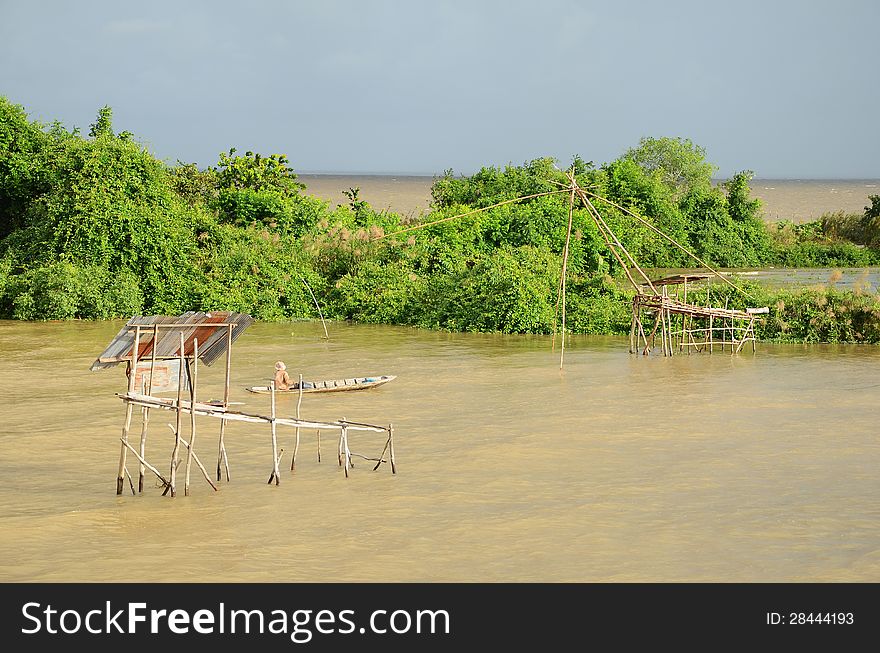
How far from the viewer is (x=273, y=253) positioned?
872 inches

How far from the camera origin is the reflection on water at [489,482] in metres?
7.59

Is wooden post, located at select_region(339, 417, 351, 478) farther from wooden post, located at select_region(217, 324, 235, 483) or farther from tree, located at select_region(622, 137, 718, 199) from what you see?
tree, located at select_region(622, 137, 718, 199)

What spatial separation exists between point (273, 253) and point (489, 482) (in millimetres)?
13282

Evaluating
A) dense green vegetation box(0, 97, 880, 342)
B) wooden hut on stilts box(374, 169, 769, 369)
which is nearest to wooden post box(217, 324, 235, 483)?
wooden hut on stilts box(374, 169, 769, 369)

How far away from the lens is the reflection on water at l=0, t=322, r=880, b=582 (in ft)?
24.9

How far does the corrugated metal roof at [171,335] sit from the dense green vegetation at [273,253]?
31.9 feet

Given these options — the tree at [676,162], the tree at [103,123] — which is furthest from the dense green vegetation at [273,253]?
the tree at [676,162]

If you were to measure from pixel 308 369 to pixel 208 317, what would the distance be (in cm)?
722

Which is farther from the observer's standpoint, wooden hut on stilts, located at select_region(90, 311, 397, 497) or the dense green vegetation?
the dense green vegetation

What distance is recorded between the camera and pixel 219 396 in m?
13.8

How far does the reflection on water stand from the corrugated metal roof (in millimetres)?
1191

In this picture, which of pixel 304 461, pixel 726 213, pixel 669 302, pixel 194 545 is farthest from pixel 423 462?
pixel 726 213
